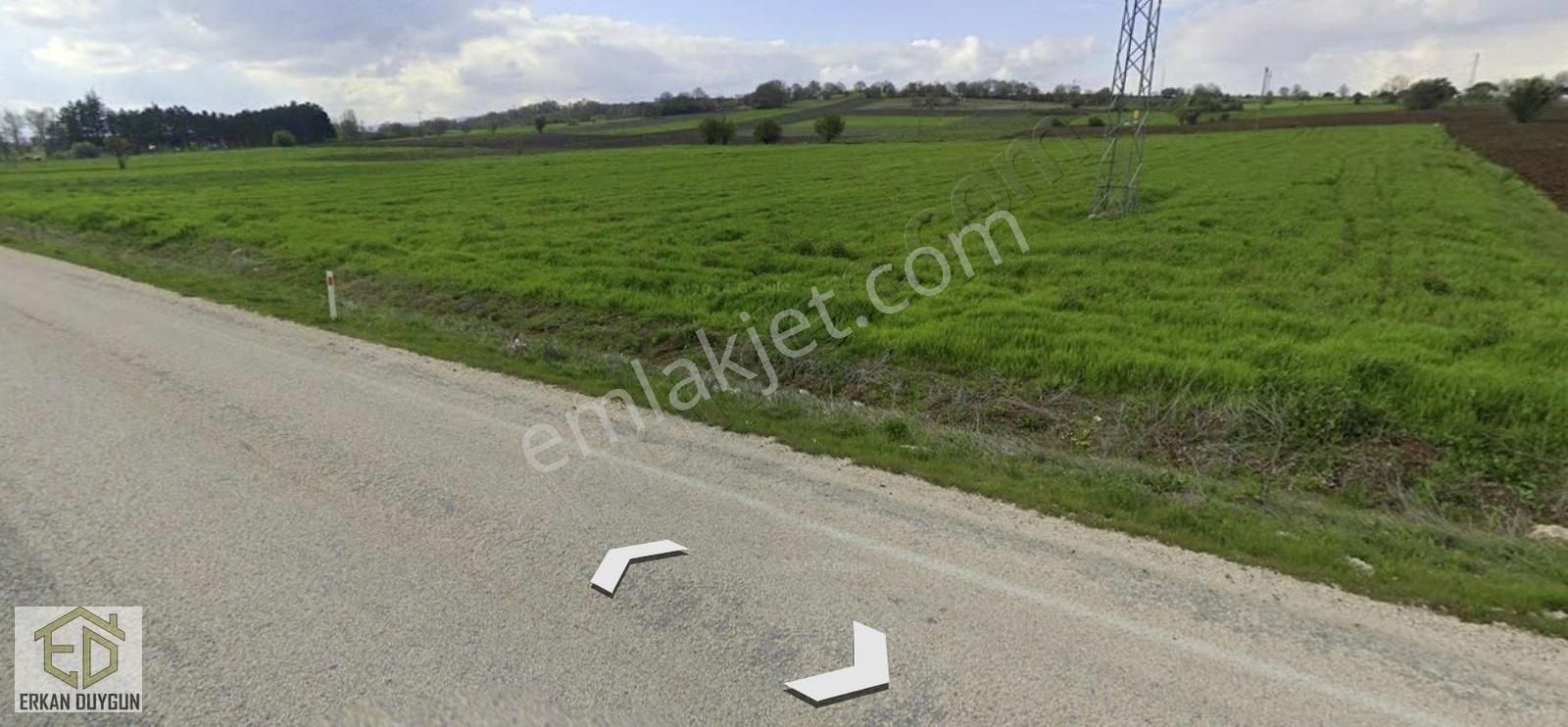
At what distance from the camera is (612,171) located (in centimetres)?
4009

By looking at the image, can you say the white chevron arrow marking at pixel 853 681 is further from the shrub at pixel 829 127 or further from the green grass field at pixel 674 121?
the green grass field at pixel 674 121

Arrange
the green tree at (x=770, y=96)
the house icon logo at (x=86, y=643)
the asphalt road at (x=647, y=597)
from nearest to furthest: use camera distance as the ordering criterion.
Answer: the asphalt road at (x=647, y=597), the house icon logo at (x=86, y=643), the green tree at (x=770, y=96)

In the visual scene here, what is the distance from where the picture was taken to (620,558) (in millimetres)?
4207

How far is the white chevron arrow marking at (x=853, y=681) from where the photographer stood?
3.13 meters

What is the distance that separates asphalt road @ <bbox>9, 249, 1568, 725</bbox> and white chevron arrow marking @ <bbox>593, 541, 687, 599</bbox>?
8cm

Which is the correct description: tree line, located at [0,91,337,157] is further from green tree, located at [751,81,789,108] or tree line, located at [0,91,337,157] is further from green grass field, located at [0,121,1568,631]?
green grass field, located at [0,121,1568,631]

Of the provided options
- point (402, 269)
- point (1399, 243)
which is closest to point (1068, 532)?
point (402, 269)

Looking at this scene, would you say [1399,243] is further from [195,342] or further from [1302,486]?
[195,342]

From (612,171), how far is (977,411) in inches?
1433

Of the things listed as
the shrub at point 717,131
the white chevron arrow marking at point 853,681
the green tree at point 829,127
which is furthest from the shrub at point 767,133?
the white chevron arrow marking at point 853,681

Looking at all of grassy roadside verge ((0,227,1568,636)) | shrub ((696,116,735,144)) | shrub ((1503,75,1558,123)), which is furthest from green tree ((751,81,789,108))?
grassy roadside verge ((0,227,1568,636))

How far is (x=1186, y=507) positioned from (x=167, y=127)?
137m

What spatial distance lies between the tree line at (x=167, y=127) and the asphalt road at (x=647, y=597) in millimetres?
114593

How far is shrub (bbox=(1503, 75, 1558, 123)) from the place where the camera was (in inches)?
2707
